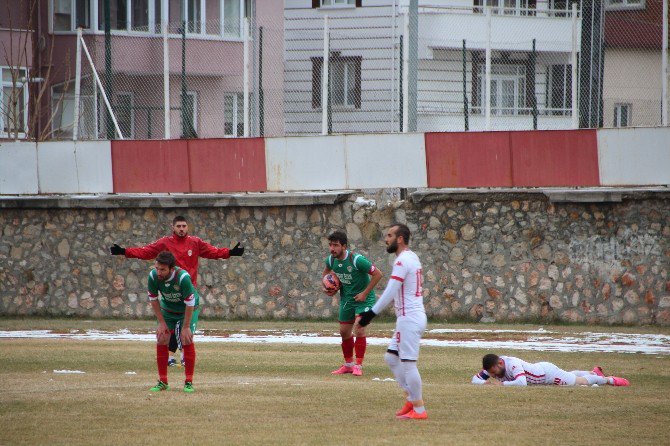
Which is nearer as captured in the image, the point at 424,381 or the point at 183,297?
the point at 183,297

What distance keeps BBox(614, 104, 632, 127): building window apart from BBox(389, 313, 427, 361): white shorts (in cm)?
1536

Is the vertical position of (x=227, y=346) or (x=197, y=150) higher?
(x=197, y=150)

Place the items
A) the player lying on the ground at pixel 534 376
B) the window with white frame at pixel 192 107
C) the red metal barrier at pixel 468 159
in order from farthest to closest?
the window with white frame at pixel 192 107 → the red metal barrier at pixel 468 159 → the player lying on the ground at pixel 534 376

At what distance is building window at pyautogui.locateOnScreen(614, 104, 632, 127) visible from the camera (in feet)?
84.6

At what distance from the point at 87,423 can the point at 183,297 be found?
9.59 feet

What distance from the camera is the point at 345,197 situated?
Result: 26703 millimetres

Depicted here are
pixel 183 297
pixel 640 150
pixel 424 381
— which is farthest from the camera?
pixel 640 150

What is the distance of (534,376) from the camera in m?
14.9

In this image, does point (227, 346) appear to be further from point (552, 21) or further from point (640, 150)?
point (552, 21)

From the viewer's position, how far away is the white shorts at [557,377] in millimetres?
14938

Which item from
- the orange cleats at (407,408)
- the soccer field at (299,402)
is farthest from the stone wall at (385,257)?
the orange cleats at (407,408)

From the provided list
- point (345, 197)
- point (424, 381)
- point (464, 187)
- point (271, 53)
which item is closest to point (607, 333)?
point (464, 187)

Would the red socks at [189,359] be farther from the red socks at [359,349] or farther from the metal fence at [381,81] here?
the metal fence at [381,81]

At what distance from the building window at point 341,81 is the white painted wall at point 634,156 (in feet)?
20.0
